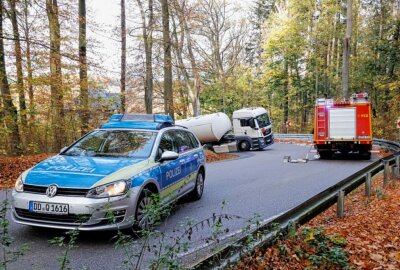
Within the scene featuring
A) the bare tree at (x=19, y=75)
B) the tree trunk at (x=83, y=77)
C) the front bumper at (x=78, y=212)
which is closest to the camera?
the front bumper at (x=78, y=212)

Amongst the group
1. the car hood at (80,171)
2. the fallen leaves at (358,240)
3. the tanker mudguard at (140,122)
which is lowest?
the fallen leaves at (358,240)

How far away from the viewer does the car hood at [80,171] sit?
5.31 metres

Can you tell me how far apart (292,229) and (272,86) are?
4289 centimetres

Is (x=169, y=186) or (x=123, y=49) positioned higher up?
(x=123, y=49)

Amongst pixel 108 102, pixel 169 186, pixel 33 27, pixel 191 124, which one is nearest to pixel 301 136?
pixel 191 124

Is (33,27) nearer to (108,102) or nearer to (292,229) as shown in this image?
(108,102)

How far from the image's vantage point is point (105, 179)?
5.37 m

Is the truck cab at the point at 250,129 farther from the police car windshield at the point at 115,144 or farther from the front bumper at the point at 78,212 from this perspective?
the front bumper at the point at 78,212

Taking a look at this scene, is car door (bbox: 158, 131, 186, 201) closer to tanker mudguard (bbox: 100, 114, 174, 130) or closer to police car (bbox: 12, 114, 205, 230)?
police car (bbox: 12, 114, 205, 230)

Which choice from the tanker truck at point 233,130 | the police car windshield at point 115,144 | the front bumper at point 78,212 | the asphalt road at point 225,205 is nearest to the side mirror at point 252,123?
the tanker truck at point 233,130

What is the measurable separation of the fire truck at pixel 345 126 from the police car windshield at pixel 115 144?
13449mm

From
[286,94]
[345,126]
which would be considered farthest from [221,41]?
[345,126]

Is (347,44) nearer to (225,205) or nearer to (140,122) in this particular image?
(225,205)

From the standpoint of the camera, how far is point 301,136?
120 feet
